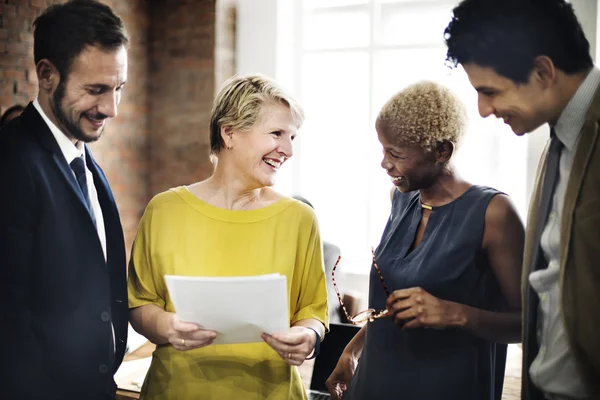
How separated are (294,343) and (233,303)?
0.21 metres

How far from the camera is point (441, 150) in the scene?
146 centimetres

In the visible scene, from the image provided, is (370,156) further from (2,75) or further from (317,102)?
(2,75)

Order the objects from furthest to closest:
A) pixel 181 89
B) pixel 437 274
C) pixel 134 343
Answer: pixel 181 89, pixel 134 343, pixel 437 274

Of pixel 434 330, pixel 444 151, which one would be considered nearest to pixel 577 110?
pixel 444 151

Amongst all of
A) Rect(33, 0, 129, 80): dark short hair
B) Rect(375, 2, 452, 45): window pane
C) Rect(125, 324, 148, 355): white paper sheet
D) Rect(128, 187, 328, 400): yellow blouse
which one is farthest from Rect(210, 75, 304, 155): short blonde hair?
Rect(375, 2, 452, 45): window pane

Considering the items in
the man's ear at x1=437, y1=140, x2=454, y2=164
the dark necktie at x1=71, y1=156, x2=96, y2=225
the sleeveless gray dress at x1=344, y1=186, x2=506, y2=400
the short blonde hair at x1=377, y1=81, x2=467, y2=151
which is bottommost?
the sleeveless gray dress at x1=344, y1=186, x2=506, y2=400

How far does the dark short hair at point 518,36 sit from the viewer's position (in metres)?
1.08

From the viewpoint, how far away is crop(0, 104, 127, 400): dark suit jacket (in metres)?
1.13

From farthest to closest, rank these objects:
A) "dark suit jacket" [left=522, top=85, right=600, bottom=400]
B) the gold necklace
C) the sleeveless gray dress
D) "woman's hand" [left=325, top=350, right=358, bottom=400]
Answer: "woman's hand" [left=325, top=350, right=358, bottom=400], the gold necklace, the sleeveless gray dress, "dark suit jacket" [left=522, top=85, right=600, bottom=400]

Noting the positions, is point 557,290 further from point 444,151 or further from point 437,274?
point 444,151

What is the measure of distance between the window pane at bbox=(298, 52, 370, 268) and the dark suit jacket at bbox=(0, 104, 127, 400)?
3768mm

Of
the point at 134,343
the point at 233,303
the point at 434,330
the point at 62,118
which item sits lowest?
the point at 134,343

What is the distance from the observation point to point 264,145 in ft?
4.75

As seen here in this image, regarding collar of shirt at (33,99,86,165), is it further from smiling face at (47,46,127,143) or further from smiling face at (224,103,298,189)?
smiling face at (224,103,298,189)
